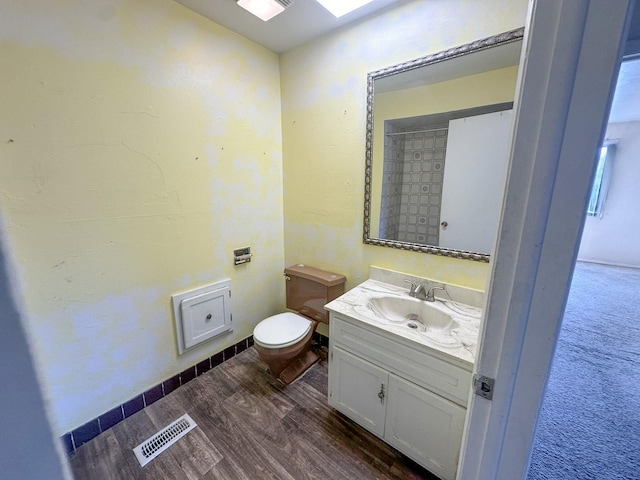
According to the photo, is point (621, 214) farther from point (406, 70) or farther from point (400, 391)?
point (400, 391)

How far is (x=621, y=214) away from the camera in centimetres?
394

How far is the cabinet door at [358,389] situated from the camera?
1307mm

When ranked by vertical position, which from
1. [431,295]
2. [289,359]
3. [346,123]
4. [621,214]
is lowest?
[289,359]

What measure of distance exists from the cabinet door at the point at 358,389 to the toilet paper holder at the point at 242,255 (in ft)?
3.25

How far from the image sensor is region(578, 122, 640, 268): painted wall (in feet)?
11.3

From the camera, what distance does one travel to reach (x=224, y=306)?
1.91m

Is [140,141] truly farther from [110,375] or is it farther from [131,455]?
[131,455]

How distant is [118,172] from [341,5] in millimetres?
1580

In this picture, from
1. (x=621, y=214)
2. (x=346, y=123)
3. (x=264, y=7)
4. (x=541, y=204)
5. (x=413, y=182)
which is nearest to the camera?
(x=541, y=204)

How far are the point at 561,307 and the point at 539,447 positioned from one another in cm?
149

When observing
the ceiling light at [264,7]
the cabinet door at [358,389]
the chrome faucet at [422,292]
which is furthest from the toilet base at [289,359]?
the ceiling light at [264,7]

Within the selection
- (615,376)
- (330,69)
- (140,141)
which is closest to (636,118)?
(615,376)

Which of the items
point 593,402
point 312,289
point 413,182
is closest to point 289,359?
point 312,289

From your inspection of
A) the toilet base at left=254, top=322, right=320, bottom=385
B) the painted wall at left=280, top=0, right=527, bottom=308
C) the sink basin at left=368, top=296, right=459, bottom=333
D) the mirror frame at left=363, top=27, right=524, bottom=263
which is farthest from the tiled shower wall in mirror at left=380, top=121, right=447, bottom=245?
the toilet base at left=254, top=322, right=320, bottom=385
